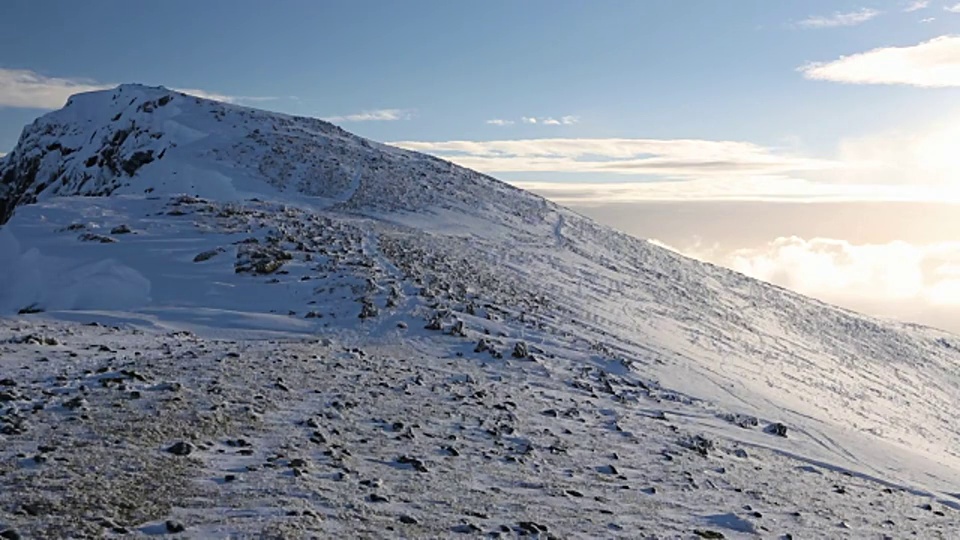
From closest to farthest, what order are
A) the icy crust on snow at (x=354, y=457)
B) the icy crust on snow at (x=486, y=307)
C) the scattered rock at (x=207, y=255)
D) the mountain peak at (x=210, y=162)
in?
the icy crust on snow at (x=354, y=457), the icy crust on snow at (x=486, y=307), the scattered rock at (x=207, y=255), the mountain peak at (x=210, y=162)

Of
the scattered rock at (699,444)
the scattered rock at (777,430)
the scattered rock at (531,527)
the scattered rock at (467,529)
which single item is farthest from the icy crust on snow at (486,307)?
the scattered rock at (467,529)

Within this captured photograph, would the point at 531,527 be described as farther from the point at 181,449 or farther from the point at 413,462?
the point at 181,449

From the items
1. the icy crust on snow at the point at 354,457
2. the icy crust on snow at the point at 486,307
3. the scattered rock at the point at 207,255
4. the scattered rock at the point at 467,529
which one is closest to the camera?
the icy crust on snow at the point at 354,457

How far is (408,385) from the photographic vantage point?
691 inches

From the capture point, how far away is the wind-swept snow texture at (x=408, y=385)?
10055mm

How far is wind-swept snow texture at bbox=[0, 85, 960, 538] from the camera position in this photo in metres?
10.1

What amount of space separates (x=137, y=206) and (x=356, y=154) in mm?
32572

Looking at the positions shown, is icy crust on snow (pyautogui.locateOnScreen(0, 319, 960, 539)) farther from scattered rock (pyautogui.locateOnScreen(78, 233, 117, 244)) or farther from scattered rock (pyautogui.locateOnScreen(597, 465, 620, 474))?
scattered rock (pyautogui.locateOnScreen(78, 233, 117, 244))

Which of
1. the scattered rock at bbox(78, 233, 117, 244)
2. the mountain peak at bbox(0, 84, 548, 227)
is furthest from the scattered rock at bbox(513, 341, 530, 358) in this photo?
the mountain peak at bbox(0, 84, 548, 227)

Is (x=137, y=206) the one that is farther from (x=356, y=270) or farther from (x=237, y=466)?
(x=237, y=466)

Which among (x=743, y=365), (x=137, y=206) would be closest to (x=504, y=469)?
(x=743, y=365)

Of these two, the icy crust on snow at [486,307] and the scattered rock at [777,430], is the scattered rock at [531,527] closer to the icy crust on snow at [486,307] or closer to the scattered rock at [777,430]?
the icy crust on snow at [486,307]

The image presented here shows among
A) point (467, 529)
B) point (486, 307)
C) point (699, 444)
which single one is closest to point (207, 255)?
point (486, 307)

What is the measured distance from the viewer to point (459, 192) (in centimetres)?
6194
